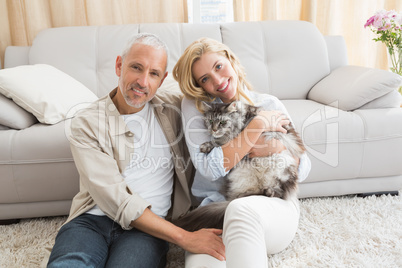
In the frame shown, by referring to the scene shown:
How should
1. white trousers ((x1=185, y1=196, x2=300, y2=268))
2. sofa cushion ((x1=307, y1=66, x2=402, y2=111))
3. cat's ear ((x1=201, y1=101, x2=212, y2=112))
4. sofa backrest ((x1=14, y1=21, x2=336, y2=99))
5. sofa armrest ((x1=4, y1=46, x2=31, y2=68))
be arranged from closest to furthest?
1. white trousers ((x1=185, y1=196, x2=300, y2=268))
2. cat's ear ((x1=201, y1=101, x2=212, y2=112))
3. sofa cushion ((x1=307, y1=66, x2=402, y2=111))
4. sofa backrest ((x1=14, y1=21, x2=336, y2=99))
5. sofa armrest ((x1=4, y1=46, x2=31, y2=68))

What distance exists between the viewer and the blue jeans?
3.87 ft

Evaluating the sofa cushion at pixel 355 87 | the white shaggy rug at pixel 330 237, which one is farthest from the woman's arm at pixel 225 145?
the sofa cushion at pixel 355 87

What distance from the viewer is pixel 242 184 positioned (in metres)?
1.40

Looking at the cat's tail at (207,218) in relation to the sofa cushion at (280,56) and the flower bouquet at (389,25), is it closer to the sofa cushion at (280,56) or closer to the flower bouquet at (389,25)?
the sofa cushion at (280,56)

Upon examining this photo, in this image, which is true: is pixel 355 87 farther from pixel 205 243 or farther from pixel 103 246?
pixel 103 246

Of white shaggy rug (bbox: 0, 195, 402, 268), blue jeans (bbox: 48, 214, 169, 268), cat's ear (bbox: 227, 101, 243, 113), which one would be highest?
cat's ear (bbox: 227, 101, 243, 113)

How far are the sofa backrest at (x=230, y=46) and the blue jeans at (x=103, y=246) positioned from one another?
4.69 feet

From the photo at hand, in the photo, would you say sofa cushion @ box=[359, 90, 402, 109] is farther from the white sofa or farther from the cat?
the cat

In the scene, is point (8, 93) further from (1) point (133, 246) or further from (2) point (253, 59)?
(2) point (253, 59)

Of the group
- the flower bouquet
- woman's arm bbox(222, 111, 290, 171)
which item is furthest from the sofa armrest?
the flower bouquet

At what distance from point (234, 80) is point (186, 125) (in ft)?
0.99

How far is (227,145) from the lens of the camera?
1.40 m

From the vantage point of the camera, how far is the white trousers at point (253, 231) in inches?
42.4

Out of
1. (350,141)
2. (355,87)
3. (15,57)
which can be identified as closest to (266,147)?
(350,141)
